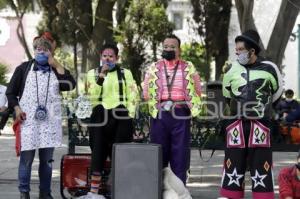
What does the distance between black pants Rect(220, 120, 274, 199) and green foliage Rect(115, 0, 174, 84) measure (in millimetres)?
15108

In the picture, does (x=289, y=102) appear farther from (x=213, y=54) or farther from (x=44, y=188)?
(x=44, y=188)

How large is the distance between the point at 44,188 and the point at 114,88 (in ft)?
4.55

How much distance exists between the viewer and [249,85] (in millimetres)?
7484

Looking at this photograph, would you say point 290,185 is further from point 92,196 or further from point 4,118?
point 4,118

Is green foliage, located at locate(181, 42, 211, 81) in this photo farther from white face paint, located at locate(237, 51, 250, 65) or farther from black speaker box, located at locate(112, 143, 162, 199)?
black speaker box, located at locate(112, 143, 162, 199)

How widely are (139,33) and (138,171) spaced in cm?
1590

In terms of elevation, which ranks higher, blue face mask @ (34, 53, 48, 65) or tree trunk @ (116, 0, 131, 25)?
tree trunk @ (116, 0, 131, 25)

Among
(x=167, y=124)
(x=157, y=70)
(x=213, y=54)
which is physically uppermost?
(x=213, y=54)

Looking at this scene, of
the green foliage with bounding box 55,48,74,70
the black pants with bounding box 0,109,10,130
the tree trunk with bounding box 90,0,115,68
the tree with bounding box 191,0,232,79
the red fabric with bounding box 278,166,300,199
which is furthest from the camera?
the green foliage with bounding box 55,48,74,70

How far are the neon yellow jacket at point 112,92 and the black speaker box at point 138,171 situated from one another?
0.83 metres

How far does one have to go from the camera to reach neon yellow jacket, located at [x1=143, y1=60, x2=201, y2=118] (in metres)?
8.09

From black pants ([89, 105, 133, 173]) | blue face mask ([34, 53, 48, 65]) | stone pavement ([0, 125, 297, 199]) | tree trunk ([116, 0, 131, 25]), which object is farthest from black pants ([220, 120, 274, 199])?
tree trunk ([116, 0, 131, 25])

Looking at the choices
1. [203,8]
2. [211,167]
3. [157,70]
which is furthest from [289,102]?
[157,70]

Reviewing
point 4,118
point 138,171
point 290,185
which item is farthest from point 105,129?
point 290,185
